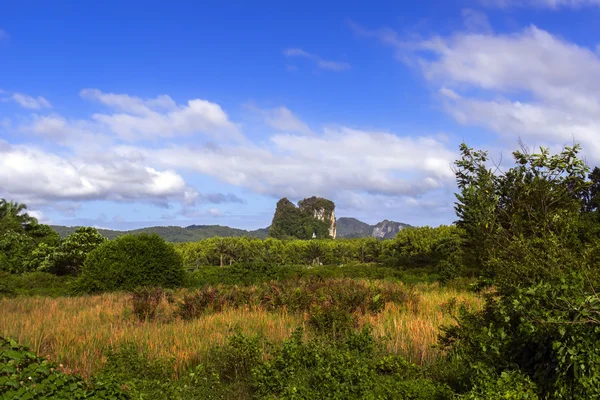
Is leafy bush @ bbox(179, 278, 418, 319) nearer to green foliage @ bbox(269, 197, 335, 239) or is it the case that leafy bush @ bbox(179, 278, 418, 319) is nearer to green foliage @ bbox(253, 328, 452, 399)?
green foliage @ bbox(253, 328, 452, 399)

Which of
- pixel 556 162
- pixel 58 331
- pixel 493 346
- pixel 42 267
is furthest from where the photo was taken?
pixel 42 267

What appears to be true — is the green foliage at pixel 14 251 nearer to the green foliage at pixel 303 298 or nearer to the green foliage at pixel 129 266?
the green foliage at pixel 129 266

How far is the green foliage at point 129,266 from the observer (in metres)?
15.8

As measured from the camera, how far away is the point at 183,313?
33.1ft

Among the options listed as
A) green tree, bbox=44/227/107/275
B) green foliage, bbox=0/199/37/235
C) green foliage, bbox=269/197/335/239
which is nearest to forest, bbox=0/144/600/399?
green tree, bbox=44/227/107/275

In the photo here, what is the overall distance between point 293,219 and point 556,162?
11383 cm

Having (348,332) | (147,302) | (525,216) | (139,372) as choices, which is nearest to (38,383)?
(139,372)

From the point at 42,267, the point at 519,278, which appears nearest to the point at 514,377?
the point at 519,278

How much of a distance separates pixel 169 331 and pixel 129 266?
8.68 metres

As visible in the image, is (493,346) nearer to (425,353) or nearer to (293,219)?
(425,353)

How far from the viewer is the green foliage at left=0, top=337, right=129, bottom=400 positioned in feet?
13.5

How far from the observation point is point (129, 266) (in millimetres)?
15906

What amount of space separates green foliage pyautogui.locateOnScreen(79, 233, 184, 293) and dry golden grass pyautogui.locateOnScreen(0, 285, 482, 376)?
184 inches

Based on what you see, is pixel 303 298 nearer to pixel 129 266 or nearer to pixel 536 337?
pixel 536 337
